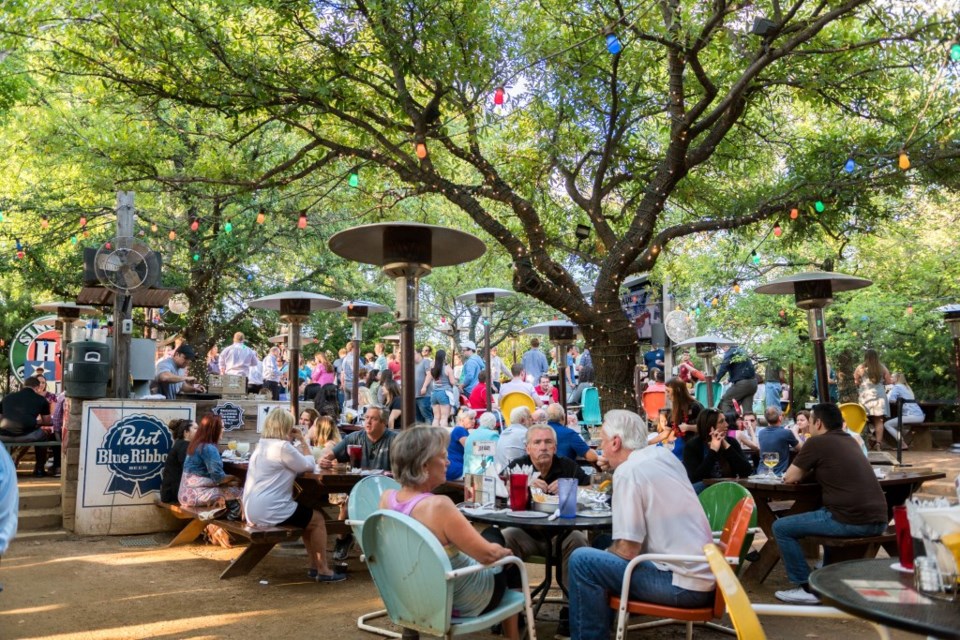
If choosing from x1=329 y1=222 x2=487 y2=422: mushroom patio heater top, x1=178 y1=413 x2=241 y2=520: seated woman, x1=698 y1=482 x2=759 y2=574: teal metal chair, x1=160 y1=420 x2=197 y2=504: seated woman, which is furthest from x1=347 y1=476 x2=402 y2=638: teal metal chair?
x1=160 y1=420 x2=197 y2=504: seated woman

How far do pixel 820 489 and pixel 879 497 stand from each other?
49cm

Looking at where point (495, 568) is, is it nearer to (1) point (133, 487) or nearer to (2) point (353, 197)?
(1) point (133, 487)

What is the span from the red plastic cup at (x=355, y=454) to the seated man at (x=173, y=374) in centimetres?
522

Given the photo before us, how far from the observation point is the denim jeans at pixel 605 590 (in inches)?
138

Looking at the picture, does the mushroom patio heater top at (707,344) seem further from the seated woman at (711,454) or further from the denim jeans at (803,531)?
the denim jeans at (803,531)

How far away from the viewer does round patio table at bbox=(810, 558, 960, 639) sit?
1.94 meters

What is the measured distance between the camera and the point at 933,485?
9.67 meters

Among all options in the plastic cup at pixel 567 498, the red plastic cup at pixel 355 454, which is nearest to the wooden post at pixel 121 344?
the red plastic cup at pixel 355 454

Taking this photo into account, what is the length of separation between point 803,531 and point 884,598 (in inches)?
132

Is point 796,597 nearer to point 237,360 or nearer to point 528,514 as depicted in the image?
point 528,514

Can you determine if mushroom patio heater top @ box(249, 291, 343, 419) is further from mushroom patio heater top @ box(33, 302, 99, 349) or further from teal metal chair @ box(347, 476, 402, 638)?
mushroom patio heater top @ box(33, 302, 99, 349)

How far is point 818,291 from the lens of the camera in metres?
8.24

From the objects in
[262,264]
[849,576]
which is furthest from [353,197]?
[849,576]

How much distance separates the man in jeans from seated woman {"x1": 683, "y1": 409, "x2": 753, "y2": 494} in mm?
888
